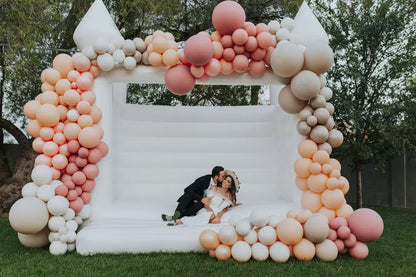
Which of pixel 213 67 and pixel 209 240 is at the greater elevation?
pixel 213 67

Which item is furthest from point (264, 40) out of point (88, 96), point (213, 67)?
point (88, 96)

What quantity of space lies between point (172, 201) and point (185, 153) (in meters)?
0.62

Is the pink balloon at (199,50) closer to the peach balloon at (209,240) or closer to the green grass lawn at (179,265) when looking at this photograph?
the peach balloon at (209,240)

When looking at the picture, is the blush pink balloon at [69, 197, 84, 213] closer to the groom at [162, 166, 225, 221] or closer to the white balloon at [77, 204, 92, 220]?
the white balloon at [77, 204, 92, 220]

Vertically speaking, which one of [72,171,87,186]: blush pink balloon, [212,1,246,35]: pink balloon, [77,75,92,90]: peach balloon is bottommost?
[72,171,87,186]: blush pink balloon

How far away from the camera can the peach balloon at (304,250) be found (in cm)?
337

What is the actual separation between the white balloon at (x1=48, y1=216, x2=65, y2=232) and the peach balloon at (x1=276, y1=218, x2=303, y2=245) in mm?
1964

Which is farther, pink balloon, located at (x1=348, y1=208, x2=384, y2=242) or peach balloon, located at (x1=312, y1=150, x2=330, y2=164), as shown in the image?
peach balloon, located at (x1=312, y1=150, x2=330, y2=164)

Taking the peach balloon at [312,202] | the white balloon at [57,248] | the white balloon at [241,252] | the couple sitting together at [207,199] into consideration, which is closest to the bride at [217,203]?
the couple sitting together at [207,199]

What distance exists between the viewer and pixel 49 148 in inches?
151

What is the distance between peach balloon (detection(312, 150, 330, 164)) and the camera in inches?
152

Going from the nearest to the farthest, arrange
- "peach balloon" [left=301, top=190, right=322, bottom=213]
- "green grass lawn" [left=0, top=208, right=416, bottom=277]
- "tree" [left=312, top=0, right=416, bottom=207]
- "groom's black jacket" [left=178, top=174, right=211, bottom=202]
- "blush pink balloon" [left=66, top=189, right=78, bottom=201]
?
"green grass lawn" [left=0, top=208, right=416, bottom=277], "blush pink balloon" [left=66, top=189, right=78, bottom=201], "peach balloon" [left=301, top=190, right=322, bottom=213], "groom's black jacket" [left=178, top=174, right=211, bottom=202], "tree" [left=312, top=0, right=416, bottom=207]

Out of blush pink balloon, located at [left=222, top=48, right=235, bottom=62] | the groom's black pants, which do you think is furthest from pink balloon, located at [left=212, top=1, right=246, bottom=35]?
the groom's black pants

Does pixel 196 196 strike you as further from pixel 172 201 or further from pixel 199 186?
pixel 172 201
